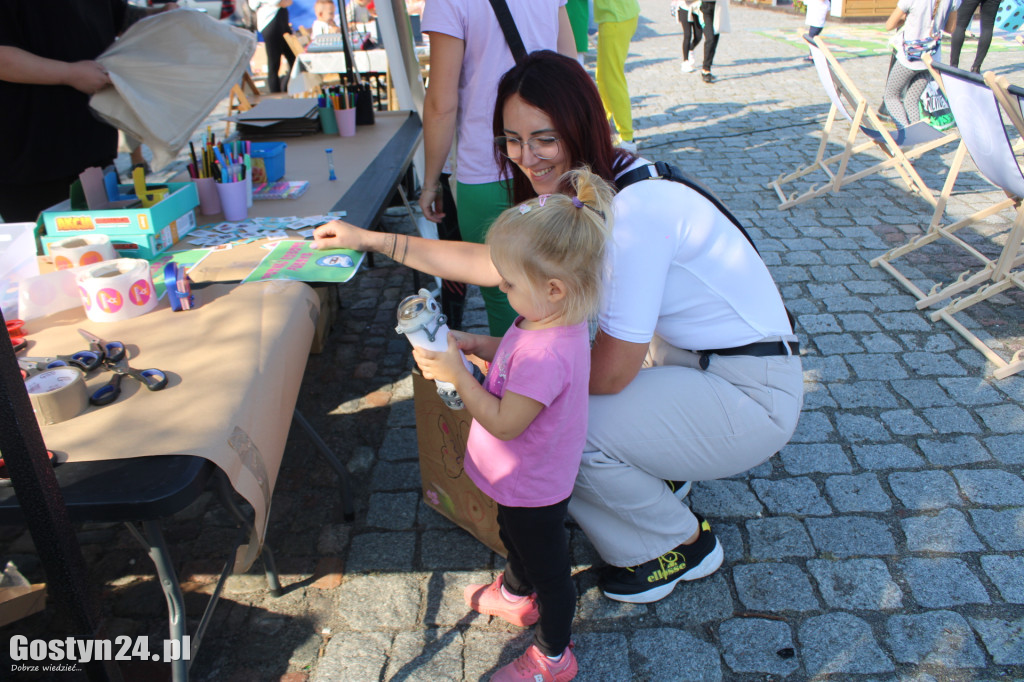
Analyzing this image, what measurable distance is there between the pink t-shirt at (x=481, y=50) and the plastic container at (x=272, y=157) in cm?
74

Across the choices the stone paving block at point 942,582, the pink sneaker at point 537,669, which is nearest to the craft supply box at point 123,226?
the pink sneaker at point 537,669

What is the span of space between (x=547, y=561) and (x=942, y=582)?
1.28m

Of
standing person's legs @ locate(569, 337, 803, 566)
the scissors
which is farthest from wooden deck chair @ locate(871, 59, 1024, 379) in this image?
the scissors

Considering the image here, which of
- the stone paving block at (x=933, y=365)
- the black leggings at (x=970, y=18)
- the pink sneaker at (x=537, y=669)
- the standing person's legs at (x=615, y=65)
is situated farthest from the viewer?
the black leggings at (x=970, y=18)

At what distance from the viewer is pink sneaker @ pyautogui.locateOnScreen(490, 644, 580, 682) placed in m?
1.82

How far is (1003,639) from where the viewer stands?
6.28 ft

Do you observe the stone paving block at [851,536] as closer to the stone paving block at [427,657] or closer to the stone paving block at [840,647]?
the stone paving block at [840,647]

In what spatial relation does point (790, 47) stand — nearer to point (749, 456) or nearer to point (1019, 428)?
point (1019, 428)

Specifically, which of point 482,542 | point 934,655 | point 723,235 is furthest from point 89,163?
point 934,655

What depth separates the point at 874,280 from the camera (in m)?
4.03

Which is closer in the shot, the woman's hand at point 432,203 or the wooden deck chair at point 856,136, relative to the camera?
the woman's hand at point 432,203

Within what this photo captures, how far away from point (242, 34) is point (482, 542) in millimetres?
2018

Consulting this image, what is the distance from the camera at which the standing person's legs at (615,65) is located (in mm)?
5676

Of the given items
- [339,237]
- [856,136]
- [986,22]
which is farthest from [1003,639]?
[986,22]
